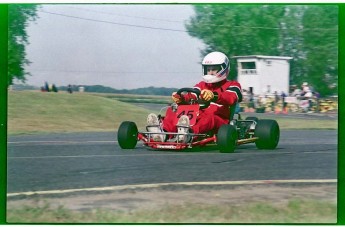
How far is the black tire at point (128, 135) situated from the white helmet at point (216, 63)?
1.63 metres

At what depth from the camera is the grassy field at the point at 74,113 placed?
13.3 m

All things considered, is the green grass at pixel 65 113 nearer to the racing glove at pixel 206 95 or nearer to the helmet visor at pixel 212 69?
the racing glove at pixel 206 95

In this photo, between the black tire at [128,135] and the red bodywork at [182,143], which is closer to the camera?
the red bodywork at [182,143]

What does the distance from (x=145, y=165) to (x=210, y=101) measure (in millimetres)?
2484

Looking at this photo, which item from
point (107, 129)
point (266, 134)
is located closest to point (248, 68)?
point (266, 134)

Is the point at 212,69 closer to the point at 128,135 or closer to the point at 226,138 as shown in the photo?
the point at 226,138

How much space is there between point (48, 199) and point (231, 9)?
163 inches

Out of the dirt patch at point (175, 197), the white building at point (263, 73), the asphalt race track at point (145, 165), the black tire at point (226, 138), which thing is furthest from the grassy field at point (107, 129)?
the black tire at point (226, 138)

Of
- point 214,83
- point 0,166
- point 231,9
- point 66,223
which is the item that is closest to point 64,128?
point 214,83

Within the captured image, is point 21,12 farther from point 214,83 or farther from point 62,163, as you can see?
point 214,83

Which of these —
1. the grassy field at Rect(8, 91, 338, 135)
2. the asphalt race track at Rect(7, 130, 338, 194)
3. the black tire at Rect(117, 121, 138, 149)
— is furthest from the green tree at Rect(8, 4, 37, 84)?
the black tire at Rect(117, 121, 138, 149)

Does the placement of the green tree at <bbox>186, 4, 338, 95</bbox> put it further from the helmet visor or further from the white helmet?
the helmet visor

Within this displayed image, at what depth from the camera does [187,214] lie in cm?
970

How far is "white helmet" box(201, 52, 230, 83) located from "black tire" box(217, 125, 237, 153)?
103 centimetres
